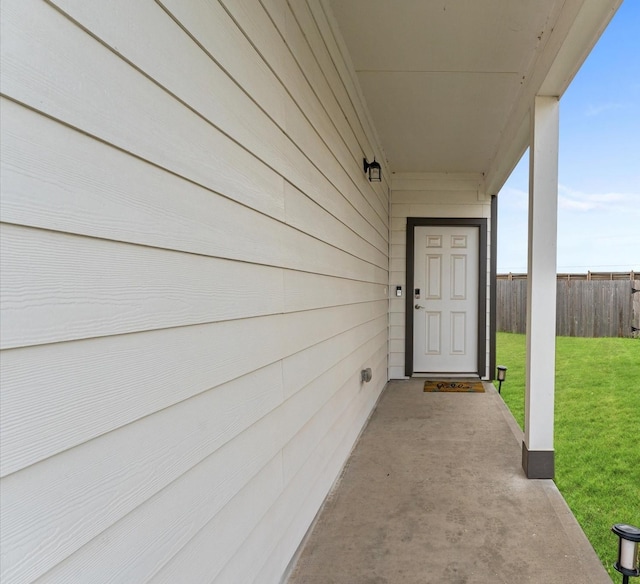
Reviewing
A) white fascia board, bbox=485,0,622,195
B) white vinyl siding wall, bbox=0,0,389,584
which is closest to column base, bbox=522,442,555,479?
white vinyl siding wall, bbox=0,0,389,584

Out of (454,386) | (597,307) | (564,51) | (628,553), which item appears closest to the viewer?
(628,553)

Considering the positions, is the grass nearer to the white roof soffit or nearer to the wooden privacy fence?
the wooden privacy fence

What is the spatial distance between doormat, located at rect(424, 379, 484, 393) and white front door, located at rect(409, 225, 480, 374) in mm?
284

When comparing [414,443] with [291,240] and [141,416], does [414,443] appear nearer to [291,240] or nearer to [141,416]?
[291,240]

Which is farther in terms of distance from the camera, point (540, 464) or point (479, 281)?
point (479, 281)

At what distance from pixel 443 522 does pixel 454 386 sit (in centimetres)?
271

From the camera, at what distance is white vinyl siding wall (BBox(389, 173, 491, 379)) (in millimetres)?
4707

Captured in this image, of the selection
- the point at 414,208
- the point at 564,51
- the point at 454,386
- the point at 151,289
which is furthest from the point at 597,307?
the point at 151,289

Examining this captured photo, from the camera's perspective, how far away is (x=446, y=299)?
4.85 meters

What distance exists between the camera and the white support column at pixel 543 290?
2266 mm

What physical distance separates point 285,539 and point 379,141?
3.44 meters

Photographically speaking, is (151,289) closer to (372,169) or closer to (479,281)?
(372,169)

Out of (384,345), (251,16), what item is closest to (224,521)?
(251,16)

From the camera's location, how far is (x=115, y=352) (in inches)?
26.0
